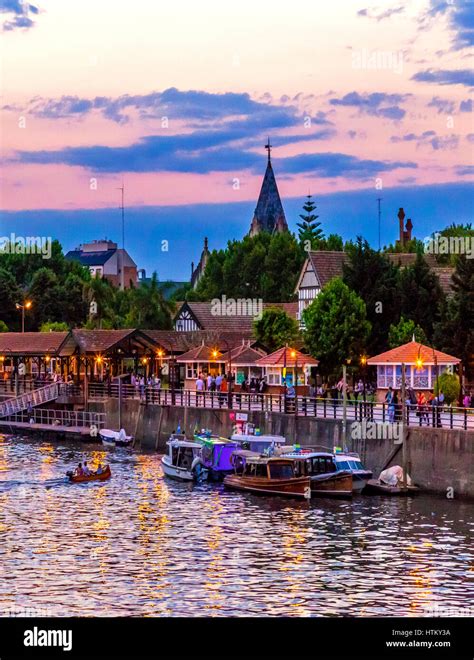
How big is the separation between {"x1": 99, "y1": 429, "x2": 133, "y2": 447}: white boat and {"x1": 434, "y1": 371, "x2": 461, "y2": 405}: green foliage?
21.9 meters

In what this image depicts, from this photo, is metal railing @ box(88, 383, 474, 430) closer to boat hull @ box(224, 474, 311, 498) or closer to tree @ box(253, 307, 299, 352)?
boat hull @ box(224, 474, 311, 498)

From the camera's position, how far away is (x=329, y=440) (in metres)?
65.6

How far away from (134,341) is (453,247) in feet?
107

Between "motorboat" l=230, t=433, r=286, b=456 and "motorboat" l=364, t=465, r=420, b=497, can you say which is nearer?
"motorboat" l=364, t=465, r=420, b=497

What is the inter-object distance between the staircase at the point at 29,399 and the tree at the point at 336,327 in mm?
18385

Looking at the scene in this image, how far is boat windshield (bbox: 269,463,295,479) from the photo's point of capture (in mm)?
59656

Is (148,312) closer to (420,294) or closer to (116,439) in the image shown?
(420,294)

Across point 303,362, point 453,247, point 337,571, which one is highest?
point 453,247

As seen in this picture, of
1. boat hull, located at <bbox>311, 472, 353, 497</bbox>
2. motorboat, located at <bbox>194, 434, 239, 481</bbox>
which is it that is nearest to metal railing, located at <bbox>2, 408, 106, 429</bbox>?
motorboat, located at <bbox>194, 434, 239, 481</bbox>

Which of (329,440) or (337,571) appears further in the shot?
(329,440)

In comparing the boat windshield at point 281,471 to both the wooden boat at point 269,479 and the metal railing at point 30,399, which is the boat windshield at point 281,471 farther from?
the metal railing at point 30,399
